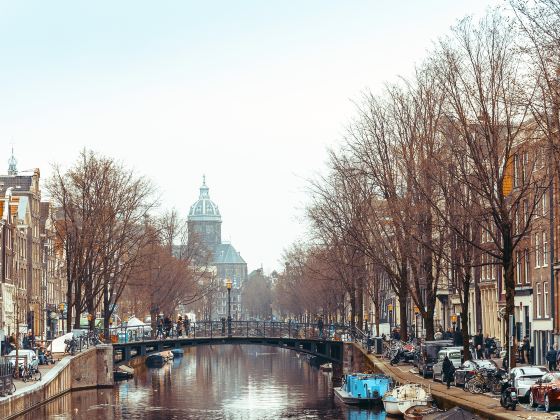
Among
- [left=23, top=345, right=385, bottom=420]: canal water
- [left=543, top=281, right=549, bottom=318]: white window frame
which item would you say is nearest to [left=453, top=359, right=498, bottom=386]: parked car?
[left=23, top=345, right=385, bottom=420]: canal water

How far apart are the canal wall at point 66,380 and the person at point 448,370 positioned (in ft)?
67.8

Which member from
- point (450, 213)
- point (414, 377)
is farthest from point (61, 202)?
point (450, 213)

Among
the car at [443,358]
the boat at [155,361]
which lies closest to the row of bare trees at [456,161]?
the car at [443,358]

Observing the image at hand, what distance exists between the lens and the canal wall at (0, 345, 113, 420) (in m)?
57.6

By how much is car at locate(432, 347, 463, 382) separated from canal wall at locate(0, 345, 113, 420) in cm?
2101

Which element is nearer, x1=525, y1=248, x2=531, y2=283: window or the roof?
x1=525, y1=248, x2=531, y2=283: window

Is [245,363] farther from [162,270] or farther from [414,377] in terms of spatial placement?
[414,377]

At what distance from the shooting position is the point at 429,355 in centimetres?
6894

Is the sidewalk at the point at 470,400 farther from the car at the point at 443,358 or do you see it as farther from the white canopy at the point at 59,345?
the white canopy at the point at 59,345

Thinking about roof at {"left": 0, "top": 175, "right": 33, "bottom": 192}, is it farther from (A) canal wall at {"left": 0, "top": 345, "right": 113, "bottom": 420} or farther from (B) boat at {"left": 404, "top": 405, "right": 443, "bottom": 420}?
(B) boat at {"left": 404, "top": 405, "right": 443, "bottom": 420}

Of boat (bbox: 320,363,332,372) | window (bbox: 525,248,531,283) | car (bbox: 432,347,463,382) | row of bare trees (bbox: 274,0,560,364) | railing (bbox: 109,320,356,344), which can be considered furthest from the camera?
boat (bbox: 320,363,332,372)

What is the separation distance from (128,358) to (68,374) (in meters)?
17.7

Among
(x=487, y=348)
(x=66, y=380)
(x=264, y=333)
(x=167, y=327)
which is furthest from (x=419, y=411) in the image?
(x=167, y=327)

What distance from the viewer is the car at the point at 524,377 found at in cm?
5050
